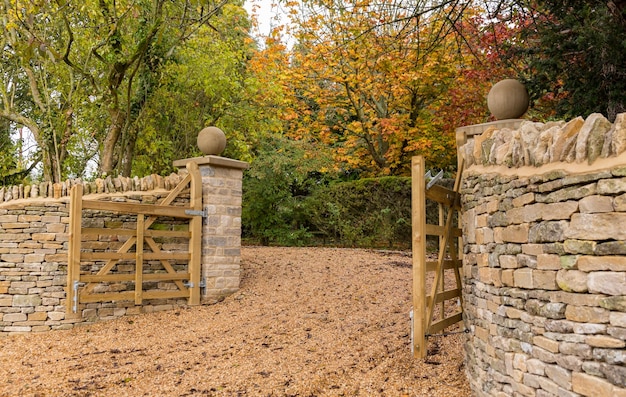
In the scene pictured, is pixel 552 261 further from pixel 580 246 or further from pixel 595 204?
pixel 595 204

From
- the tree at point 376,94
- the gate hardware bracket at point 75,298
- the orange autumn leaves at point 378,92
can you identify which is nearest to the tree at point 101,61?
the orange autumn leaves at point 378,92

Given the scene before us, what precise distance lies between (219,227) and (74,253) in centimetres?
201

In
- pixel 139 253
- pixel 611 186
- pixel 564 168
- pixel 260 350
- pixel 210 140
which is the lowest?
pixel 260 350

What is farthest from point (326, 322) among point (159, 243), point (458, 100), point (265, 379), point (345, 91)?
point (345, 91)

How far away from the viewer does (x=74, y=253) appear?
615 centimetres

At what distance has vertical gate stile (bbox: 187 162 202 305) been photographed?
715cm

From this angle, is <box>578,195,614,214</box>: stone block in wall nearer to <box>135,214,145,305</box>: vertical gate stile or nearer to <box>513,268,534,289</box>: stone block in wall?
<box>513,268,534,289</box>: stone block in wall

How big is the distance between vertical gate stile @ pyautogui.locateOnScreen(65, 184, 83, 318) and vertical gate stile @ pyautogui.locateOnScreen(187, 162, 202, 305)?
1506 mm

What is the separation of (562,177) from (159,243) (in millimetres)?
5614

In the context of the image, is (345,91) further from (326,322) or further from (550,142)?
(550,142)

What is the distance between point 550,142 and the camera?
2.97m

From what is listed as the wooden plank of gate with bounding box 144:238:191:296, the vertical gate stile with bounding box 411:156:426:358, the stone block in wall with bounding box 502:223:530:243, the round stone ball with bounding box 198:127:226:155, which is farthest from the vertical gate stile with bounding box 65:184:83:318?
the stone block in wall with bounding box 502:223:530:243

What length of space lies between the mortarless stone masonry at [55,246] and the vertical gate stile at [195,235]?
11cm

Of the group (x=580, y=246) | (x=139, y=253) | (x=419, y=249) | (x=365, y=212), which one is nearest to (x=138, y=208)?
(x=139, y=253)
